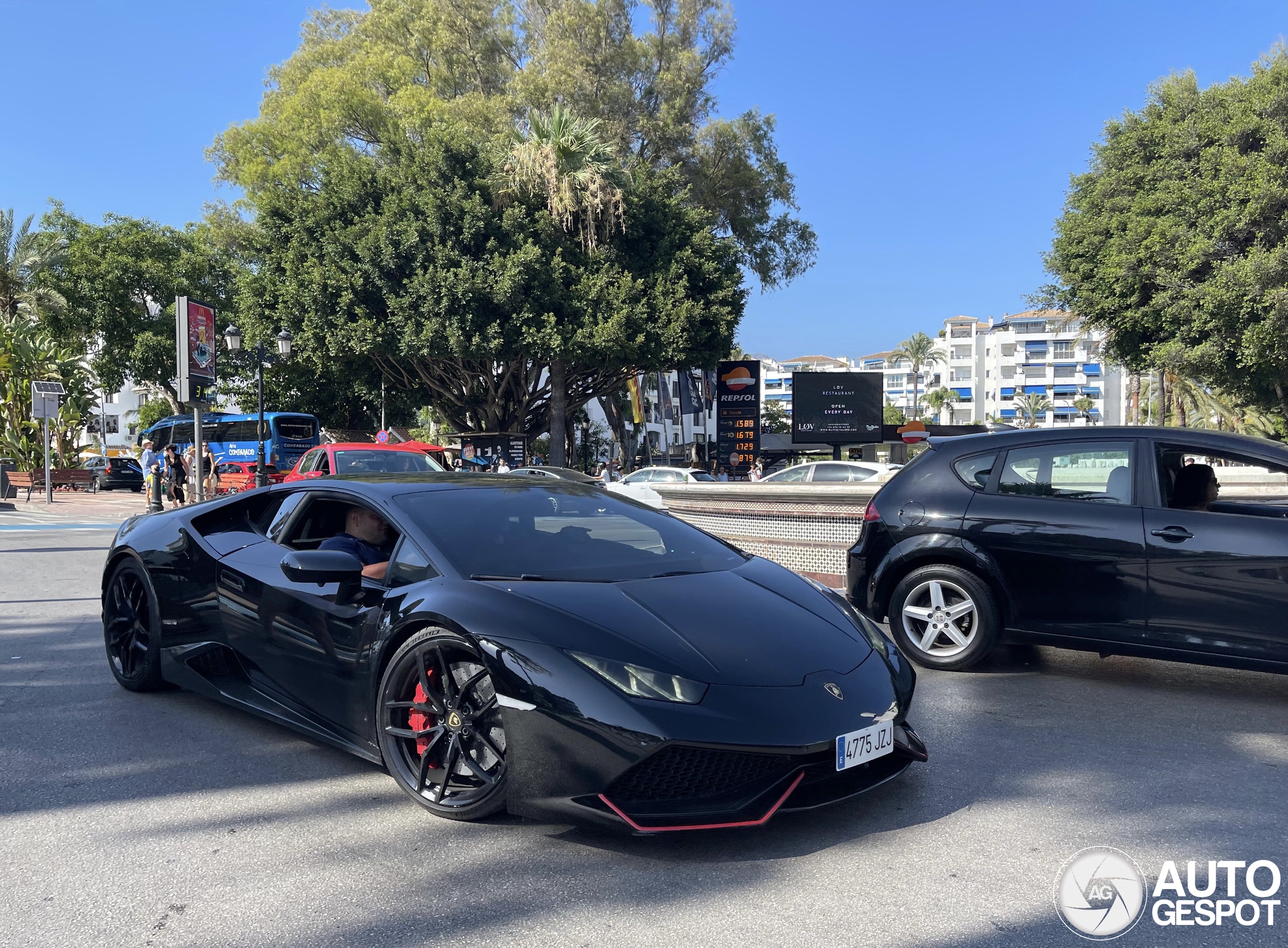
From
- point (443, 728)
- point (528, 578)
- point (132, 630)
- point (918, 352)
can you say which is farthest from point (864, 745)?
point (918, 352)

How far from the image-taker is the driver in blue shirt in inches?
159

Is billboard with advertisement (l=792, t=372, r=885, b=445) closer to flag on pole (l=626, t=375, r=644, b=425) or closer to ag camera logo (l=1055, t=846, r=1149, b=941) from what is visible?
flag on pole (l=626, t=375, r=644, b=425)

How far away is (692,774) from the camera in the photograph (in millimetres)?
3080

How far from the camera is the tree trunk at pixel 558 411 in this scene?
34781mm

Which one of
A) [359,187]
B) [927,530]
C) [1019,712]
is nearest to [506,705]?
[1019,712]

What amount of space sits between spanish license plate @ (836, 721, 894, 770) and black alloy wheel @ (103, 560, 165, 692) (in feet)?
12.2

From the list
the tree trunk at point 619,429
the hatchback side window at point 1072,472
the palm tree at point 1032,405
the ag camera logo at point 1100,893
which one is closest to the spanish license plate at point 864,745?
the ag camera logo at point 1100,893

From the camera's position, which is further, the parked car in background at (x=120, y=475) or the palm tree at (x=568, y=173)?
the parked car in background at (x=120, y=475)

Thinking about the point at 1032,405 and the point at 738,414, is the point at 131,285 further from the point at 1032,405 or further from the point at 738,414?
the point at 1032,405

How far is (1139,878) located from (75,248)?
46134 millimetres

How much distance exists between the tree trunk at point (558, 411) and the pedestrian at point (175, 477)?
13796 mm

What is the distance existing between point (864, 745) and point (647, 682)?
778mm

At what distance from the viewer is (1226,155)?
86.2ft

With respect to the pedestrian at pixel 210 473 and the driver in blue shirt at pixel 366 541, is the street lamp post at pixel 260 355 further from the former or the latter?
the driver in blue shirt at pixel 366 541
